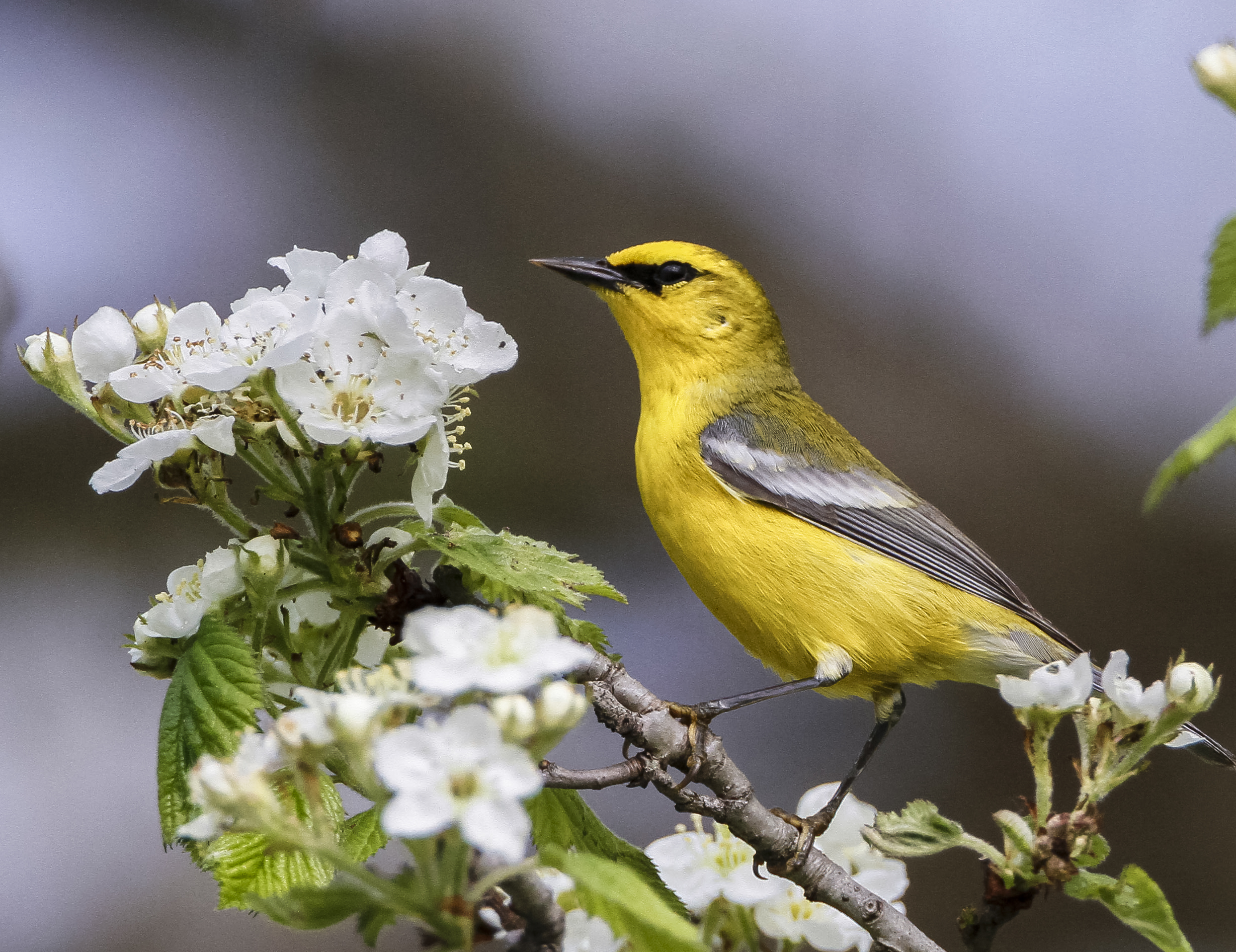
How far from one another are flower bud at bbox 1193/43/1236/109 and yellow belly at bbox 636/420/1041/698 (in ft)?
3.73

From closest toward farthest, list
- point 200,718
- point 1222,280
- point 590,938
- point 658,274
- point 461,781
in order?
point 461,781 < point 1222,280 < point 200,718 < point 590,938 < point 658,274

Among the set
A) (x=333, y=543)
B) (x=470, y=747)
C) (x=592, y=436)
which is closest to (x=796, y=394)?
(x=592, y=436)

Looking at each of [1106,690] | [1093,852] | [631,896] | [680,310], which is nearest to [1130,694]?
[1106,690]

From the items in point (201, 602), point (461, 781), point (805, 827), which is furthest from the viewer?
point (805, 827)

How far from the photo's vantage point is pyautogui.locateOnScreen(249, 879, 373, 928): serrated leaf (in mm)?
744

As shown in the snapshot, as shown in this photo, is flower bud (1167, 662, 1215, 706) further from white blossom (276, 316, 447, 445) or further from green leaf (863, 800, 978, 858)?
white blossom (276, 316, 447, 445)

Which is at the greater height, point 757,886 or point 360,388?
point 360,388

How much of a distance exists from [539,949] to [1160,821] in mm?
2790

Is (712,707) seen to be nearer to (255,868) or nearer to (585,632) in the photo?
(585,632)

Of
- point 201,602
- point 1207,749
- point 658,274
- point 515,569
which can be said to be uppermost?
point 658,274

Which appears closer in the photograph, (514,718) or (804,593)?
(514,718)

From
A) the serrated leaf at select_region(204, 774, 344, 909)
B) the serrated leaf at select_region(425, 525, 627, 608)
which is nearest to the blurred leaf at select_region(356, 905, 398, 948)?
the serrated leaf at select_region(204, 774, 344, 909)

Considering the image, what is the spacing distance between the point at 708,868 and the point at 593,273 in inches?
48.5

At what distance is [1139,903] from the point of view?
1.14 m
